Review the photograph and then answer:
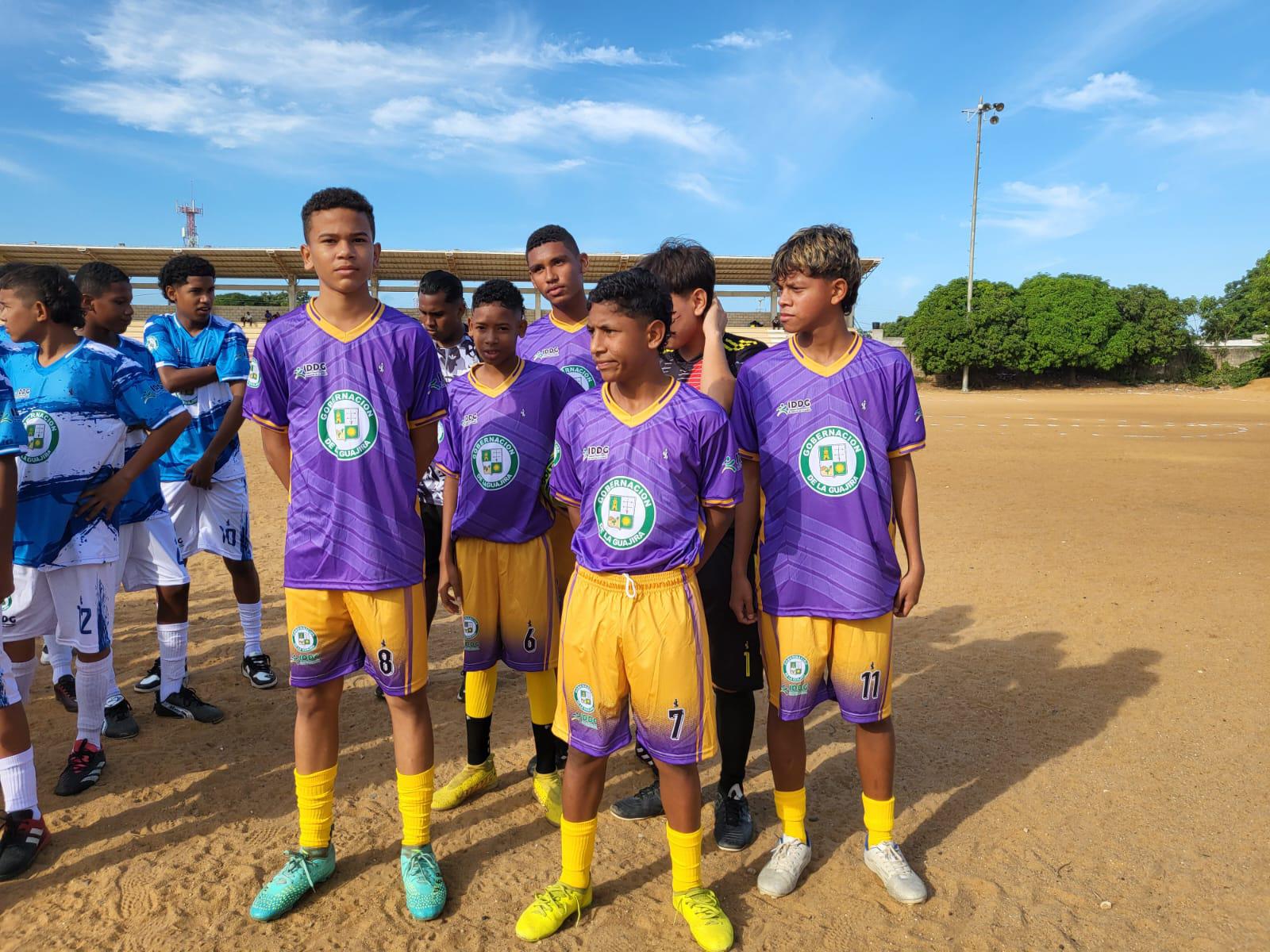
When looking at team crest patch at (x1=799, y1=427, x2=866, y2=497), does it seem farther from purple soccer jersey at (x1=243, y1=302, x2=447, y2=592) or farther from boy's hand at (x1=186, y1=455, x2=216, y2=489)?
boy's hand at (x1=186, y1=455, x2=216, y2=489)

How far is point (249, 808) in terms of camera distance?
139 inches

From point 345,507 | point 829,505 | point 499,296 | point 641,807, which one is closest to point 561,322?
point 499,296

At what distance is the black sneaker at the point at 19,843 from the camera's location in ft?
9.82

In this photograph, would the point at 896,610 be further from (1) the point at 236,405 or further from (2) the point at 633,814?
(1) the point at 236,405

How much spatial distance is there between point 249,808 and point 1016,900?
3.14 metres

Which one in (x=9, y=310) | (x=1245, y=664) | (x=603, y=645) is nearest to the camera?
(x=603, y=645)

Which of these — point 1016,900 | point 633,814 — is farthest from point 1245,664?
point 633,814

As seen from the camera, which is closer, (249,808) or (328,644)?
(328,644)

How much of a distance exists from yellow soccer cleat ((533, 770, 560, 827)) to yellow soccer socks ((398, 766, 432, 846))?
670 millimetres

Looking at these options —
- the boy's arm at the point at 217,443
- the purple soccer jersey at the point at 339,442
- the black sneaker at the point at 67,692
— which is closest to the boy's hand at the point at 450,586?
the purple soccer jersey at the point at 339,442

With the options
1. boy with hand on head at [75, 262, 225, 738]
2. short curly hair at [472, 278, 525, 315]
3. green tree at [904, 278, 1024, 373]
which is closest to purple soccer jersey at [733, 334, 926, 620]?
short curly hair at [472, 278, 525, 315]

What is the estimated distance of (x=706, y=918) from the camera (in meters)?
2.67

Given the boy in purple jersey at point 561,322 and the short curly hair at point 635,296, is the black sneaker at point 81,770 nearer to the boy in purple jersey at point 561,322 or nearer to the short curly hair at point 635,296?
the boy in purple jersey at point 561,322

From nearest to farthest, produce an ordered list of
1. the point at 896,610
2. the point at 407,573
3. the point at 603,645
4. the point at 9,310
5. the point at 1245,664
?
1. the point at 603,645
2. the point at 407,573
3. the point at 896,610
4. the point at 9,310
5. the point at 1245,664
